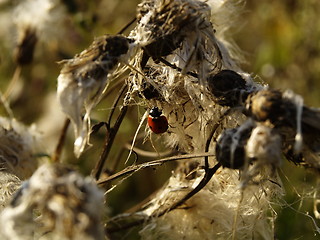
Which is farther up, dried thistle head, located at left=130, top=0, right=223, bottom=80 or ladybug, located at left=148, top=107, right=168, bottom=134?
dried thistle head, located at left=130, top=0, right=223, bottom=80

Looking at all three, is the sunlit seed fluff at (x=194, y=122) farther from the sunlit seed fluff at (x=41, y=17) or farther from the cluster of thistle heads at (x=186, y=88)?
the sunlit seed fluff at (x=41, y=17)

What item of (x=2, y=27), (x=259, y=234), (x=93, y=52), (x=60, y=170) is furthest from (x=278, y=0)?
(x=60, y=170)

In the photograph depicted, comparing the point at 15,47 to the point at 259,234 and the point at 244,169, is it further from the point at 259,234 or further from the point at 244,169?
the point at 244,169

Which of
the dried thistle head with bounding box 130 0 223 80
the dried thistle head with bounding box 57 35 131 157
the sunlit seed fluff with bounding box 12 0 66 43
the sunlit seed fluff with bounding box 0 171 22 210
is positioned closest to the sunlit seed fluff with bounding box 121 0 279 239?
the dried thistle head with bounding box 130 0 223 80

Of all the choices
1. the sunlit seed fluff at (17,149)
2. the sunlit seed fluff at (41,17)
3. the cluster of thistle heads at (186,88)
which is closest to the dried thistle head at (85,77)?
the cluster of thistle heads at (186,88)

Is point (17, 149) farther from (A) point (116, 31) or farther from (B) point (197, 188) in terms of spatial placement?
(A) point (116, 31)

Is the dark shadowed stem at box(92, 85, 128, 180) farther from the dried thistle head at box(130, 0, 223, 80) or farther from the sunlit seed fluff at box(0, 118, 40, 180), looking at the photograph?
the sunlit seed fluff at box(0, 118, 40, 180)

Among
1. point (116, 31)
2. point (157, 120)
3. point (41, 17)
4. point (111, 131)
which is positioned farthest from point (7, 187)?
point (116, 31)
